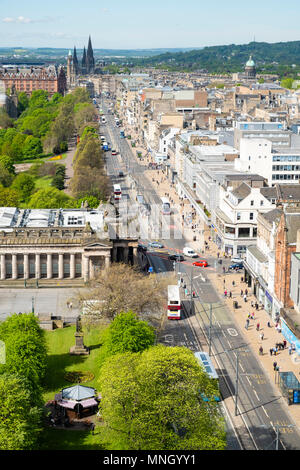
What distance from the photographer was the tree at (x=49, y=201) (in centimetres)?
12612

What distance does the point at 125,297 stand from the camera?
7925 cm

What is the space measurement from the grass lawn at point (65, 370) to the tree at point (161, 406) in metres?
2.98

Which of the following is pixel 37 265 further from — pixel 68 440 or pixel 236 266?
pixel 68 440

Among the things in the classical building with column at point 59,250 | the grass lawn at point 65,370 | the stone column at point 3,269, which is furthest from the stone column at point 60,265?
the grass lawn at point 65,370

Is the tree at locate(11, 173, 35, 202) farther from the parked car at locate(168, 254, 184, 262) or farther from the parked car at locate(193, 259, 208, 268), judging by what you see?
the parked car at locate(193, 259, 208, 268)

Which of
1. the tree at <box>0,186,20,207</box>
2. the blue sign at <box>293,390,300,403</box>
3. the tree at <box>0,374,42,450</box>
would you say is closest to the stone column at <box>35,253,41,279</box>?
the tree at <box>0,186,20,207</box>

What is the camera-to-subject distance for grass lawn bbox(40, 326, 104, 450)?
58406 millimetres

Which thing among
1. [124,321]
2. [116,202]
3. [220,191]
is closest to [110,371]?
[124,321]

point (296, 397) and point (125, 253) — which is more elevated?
point (125, 253)

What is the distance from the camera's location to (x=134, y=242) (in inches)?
3981

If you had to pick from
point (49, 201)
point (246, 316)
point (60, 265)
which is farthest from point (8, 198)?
point (246, 316)

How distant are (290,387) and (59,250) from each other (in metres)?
42.8

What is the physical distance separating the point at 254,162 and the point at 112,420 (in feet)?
277

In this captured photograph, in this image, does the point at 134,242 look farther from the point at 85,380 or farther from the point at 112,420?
the point at 112,420
